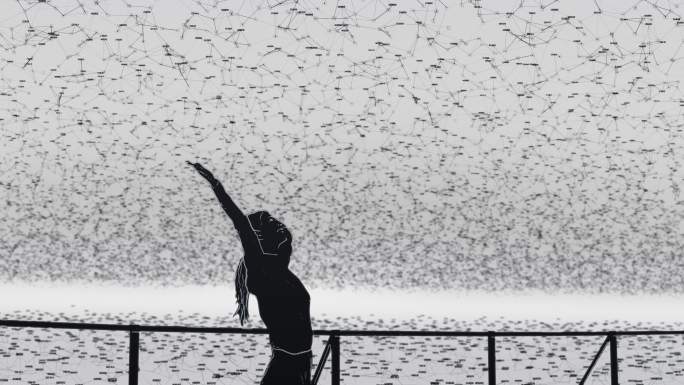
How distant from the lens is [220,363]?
5756cm

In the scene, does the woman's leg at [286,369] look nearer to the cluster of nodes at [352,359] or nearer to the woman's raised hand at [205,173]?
the woman's raised hand at [205,173]

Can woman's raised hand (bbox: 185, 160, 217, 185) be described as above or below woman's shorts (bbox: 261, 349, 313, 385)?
above

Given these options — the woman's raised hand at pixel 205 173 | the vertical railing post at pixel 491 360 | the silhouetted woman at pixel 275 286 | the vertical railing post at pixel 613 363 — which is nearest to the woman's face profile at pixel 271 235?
the silhouetted woman at pixel 275 286

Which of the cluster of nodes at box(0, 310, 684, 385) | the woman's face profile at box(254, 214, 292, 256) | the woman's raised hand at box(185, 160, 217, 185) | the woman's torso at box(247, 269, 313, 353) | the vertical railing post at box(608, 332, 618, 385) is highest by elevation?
the woman's raised hand at box(185, 160, 217, 185)

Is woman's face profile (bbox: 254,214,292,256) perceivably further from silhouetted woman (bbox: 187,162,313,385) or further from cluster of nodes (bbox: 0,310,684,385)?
cluster of nodes (bbox: 0,310,684,385)

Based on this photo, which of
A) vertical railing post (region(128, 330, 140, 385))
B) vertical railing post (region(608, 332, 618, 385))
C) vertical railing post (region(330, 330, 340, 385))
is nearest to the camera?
vertical railing post (region(128, 330, 140, 385))

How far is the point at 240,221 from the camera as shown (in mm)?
5660

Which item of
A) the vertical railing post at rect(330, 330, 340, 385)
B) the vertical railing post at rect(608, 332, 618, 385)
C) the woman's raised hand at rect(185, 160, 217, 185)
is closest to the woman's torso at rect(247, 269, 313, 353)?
the woman's raised hand at rect(185, 160, 217, 185)

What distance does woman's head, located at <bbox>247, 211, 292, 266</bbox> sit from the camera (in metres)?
5.72

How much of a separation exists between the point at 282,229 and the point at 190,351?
60.8 meters

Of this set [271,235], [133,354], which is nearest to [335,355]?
[133,354]

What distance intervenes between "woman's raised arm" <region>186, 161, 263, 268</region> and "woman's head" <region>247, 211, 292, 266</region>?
0.03m

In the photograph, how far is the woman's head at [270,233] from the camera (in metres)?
5.72

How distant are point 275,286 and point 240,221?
16.6 inches
